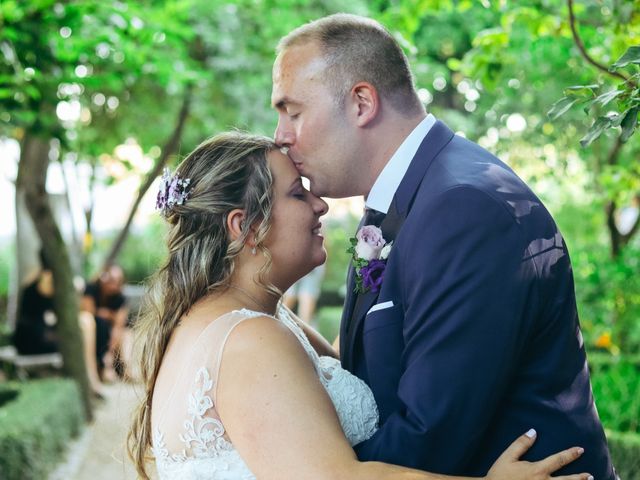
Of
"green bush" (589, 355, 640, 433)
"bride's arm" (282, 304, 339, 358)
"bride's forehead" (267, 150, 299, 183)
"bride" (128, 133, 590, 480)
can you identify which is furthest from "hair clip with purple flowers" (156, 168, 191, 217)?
"green bush" (589, 355, 640, 433)

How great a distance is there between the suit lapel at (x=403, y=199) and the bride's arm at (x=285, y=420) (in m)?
0.33

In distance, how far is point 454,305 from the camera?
2.41m

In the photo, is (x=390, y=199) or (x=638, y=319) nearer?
(x=390, y=199)

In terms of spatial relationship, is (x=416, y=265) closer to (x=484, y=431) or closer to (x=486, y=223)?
(x=486, y=223)

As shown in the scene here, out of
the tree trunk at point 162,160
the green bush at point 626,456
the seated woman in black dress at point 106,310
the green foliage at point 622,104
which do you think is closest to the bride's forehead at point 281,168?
the green foliage at point 622,104

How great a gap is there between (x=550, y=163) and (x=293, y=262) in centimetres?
804

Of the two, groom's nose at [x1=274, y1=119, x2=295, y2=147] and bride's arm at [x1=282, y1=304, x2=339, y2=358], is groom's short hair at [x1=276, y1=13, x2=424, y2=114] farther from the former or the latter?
bride's arm at [x1=282, y1=304, x2=339, y2=358]

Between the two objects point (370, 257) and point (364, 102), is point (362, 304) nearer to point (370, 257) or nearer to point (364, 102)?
point (370, 257)

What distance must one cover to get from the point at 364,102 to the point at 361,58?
16cm

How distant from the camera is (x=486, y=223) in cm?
246

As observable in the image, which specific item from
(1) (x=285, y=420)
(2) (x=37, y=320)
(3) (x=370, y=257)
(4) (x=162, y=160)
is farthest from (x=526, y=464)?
(4) (x=162, y=160)

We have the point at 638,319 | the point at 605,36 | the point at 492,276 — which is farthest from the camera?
the point at 638,319

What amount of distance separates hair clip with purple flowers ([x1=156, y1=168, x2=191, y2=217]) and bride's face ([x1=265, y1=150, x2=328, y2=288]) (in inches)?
12.0

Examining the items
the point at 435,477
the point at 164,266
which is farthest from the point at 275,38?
the point at 435,477
